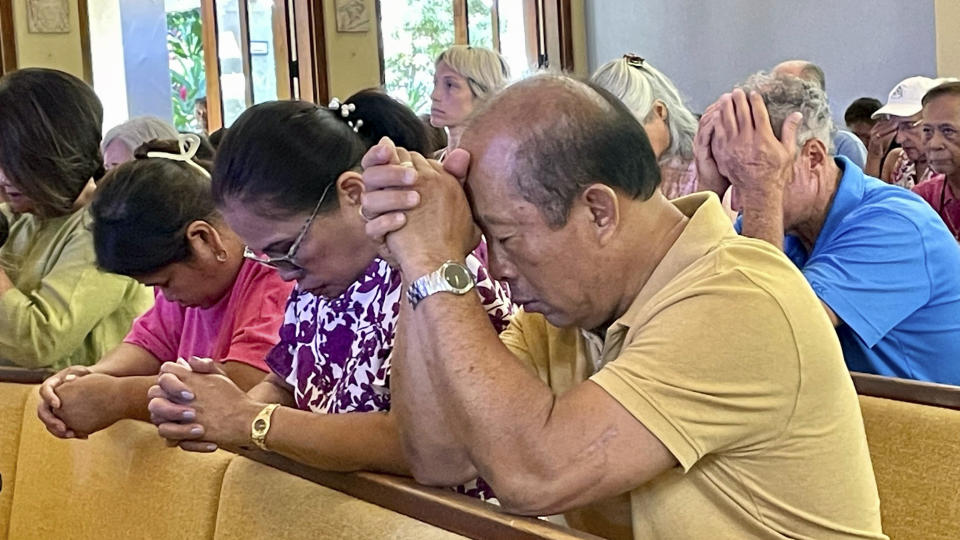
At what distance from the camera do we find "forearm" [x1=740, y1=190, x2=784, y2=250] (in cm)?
253

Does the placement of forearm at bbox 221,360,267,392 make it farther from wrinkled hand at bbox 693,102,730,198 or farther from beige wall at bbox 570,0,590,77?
beige wall at bbox 570,0,590,77

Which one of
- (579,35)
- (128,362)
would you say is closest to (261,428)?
(128,362)

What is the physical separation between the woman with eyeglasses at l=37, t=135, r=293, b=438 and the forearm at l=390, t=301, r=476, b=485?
24.5 inches

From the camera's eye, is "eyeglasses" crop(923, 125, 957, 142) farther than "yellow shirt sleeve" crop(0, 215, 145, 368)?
Yes

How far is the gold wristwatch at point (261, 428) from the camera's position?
184 centimetres

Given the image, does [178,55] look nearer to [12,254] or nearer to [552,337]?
[12,254]

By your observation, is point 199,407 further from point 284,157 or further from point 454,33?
point 454,33

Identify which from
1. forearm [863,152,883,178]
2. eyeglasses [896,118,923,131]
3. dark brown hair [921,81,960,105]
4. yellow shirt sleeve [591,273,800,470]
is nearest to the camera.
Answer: yellow shirt sleeve [591,273,800,470]

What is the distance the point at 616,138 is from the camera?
147 centimetres

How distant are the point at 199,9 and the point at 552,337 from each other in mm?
6424

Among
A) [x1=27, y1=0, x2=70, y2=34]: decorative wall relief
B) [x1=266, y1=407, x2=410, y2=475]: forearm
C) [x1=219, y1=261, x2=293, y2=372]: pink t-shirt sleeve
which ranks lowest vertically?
[x1=266, y1=407, x2=410, y2=475]: forearm

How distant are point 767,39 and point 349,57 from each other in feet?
8.82

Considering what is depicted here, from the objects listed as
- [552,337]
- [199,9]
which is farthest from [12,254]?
[199,9]

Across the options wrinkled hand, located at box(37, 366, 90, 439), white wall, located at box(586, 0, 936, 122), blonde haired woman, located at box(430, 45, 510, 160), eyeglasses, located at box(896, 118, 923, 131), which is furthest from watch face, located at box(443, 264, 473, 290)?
white wall, located at box(586, 0, 936, 122)
